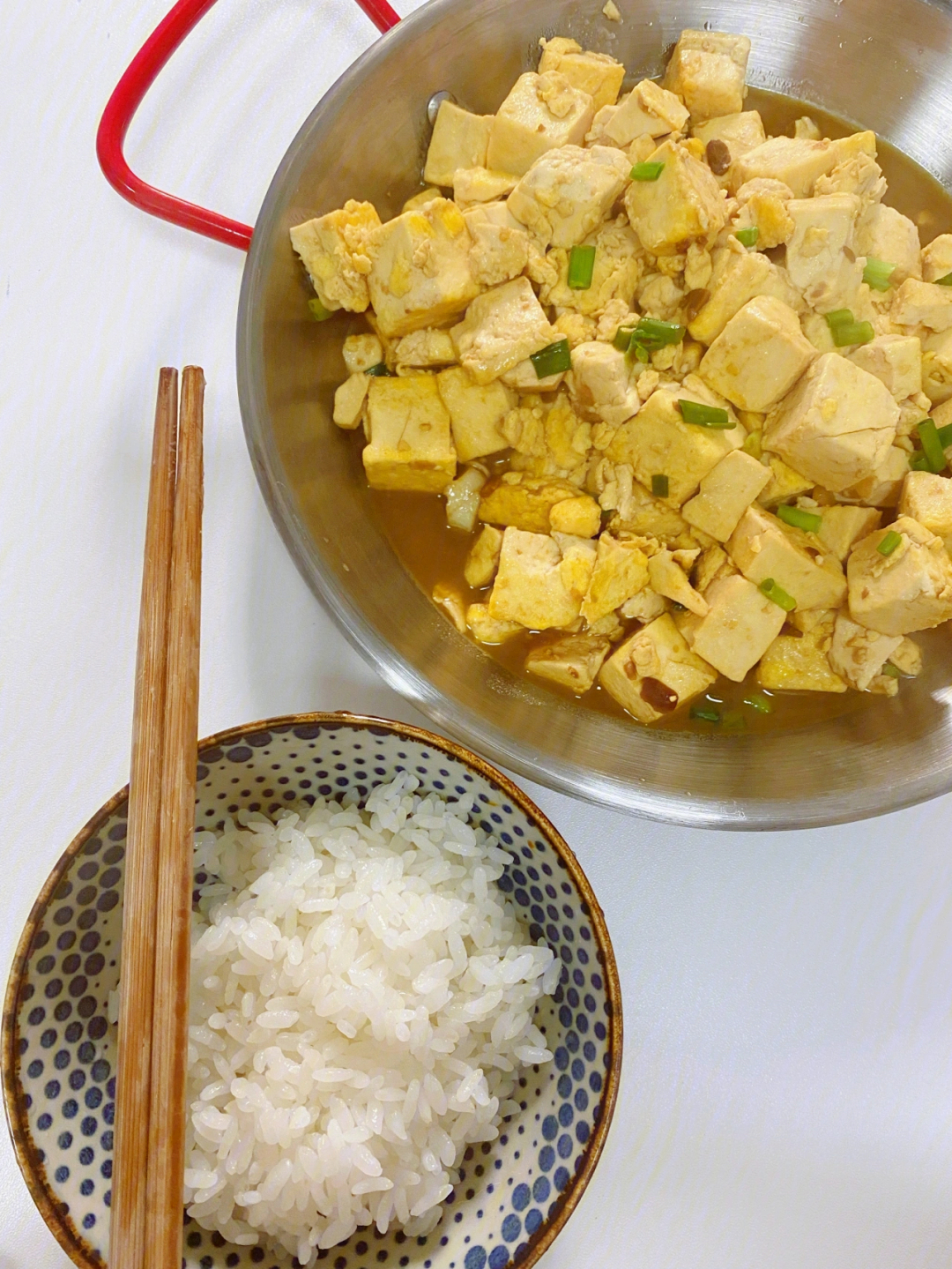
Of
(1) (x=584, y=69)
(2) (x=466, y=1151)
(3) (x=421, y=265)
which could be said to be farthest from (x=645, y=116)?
(2) (x=466, y=1151)

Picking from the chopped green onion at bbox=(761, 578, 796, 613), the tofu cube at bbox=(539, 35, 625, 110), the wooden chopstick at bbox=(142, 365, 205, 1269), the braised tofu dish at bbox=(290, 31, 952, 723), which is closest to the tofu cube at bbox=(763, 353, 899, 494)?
the braised tofu dish at bbox=(290, 31, 952, 723)

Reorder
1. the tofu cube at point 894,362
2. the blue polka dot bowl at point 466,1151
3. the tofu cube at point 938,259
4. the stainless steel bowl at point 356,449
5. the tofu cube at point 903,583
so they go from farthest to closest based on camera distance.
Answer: the tofu cube at point 938,259
the tofu cube at point 894,362
the tofu cube at point 903,583
the stainless steel bowl at point 356,449
the blue polka dot bowl at point 466,1151

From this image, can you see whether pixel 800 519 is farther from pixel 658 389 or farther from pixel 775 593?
pixel 658 389

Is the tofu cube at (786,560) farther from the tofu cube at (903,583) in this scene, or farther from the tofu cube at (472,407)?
the tofu cube at (472,407)

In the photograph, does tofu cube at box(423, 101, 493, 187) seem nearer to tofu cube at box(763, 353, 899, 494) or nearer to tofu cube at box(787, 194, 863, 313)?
tofu cube at box(787, 194, 863, 313)

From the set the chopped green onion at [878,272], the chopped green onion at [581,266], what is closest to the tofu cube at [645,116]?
the chopped green onion at [581,266]
